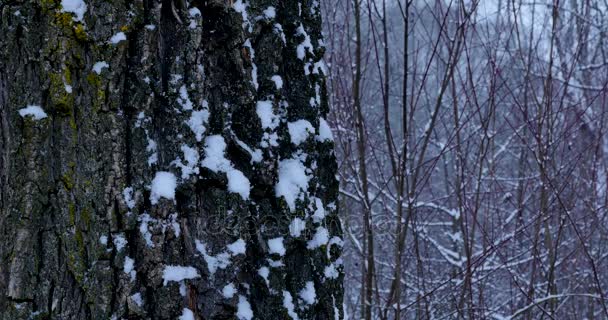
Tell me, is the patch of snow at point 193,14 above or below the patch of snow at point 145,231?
above

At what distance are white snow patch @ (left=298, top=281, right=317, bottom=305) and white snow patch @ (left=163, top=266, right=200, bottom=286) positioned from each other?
0.24 metres

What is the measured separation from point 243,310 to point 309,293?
0.50 feet

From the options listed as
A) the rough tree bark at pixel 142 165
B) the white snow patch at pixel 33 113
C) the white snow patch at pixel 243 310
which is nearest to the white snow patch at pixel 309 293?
Result: the rough tree bark at pixel 142 165

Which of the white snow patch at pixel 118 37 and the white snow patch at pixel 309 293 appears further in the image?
the white snow patch at pixel 309 293

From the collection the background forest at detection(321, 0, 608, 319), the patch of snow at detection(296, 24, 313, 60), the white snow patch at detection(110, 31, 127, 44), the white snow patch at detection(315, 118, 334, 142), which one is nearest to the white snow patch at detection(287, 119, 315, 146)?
the white snow patch at detection(315, 118, 334, 142)

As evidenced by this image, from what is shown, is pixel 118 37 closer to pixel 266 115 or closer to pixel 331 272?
pixel 266 115

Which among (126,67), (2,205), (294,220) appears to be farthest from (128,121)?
(294,220)

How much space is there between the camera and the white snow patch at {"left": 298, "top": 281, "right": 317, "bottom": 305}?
3.97 ft

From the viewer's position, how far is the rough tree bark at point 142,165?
3.30ft

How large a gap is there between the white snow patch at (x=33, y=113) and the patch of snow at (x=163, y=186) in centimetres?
21

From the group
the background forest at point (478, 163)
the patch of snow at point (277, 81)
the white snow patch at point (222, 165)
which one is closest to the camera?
the white snow patch at point (222, 165)

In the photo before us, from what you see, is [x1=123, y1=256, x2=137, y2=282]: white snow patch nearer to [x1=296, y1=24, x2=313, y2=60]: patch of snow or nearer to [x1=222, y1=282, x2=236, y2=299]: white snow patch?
[x1=222, y1=282, x2=236, y2=299]: white snow patch

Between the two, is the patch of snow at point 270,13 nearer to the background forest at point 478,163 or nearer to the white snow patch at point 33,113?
the white snow patch at point 33,113

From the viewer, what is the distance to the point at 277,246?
3.87ft
